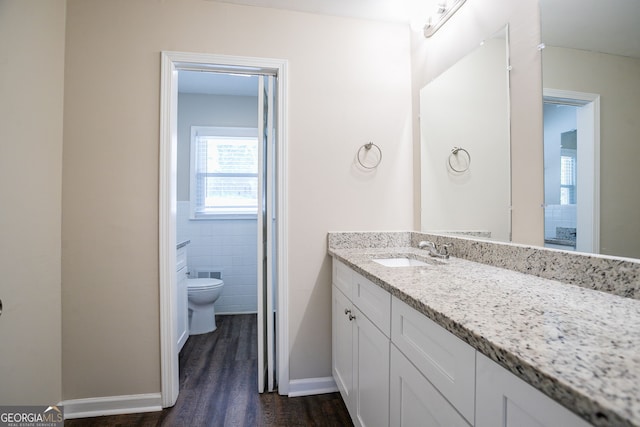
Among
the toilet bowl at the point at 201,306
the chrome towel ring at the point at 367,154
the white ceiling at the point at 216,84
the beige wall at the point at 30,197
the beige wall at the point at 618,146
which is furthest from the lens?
the white ceiling at the point at 216,84

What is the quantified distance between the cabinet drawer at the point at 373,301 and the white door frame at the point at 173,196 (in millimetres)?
621

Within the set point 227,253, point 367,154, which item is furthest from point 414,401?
point 227,253

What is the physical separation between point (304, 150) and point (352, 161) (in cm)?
32

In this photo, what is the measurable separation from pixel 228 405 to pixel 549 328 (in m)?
1.76

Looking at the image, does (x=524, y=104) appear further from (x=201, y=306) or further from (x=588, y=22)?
(x=201, y=306)

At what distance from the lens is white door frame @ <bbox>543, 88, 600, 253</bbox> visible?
0.98 meters

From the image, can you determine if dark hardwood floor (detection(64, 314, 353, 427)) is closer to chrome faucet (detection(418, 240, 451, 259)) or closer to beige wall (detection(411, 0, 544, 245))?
chrome faucet (detection(418, 240, 451, 259))

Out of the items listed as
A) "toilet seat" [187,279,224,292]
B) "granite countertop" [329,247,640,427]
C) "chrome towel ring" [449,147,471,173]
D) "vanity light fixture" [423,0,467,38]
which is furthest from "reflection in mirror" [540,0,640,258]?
"toilet seat" [187,279,224,292]

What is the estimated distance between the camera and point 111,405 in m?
1.76

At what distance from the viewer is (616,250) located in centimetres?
93

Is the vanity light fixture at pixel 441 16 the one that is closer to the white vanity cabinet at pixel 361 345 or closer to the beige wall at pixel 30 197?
the white vanity cabinet at pixel 361 345

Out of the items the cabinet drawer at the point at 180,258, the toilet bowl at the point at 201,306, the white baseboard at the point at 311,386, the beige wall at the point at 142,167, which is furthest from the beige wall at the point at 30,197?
the white baseboard at the point at 311,386

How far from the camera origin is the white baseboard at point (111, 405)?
1727mm

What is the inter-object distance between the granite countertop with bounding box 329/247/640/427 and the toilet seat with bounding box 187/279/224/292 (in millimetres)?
2123
